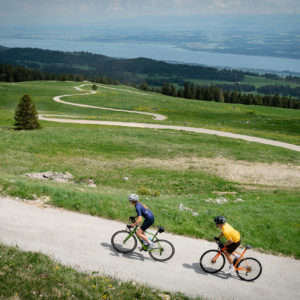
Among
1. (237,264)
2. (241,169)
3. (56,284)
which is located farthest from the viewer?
(241,169)

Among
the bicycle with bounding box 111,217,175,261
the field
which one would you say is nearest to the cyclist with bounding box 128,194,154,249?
the bicycle with bounding box 111,217,175,261

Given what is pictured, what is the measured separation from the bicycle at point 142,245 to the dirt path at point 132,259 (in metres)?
0.23

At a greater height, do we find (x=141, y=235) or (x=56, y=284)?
→ (x=141, y=235)

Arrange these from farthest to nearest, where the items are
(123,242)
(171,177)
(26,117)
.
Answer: (26,117) < (171,177) < (123,242)

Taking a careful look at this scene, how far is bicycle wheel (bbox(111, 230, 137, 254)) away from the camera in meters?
10.8

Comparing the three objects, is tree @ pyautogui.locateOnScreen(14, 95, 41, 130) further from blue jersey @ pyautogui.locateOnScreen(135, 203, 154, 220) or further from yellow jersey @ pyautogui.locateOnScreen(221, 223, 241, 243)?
yellow jersey @ pyautogui.locateOnScreen(221, 223, 241, 243)

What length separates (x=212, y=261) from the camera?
33.4 feet

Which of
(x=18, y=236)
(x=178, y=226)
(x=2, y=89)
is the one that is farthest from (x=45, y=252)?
(x=2, y=89)

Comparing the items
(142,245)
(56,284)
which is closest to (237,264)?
(142,245)

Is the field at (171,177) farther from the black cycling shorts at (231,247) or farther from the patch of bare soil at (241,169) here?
Result: the black cycling shorts at (231,247)

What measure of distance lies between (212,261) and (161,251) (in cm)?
181

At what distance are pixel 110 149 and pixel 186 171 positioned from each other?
9452 mm

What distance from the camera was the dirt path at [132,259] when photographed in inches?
365

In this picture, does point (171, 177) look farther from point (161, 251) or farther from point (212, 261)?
point (212, 261)
